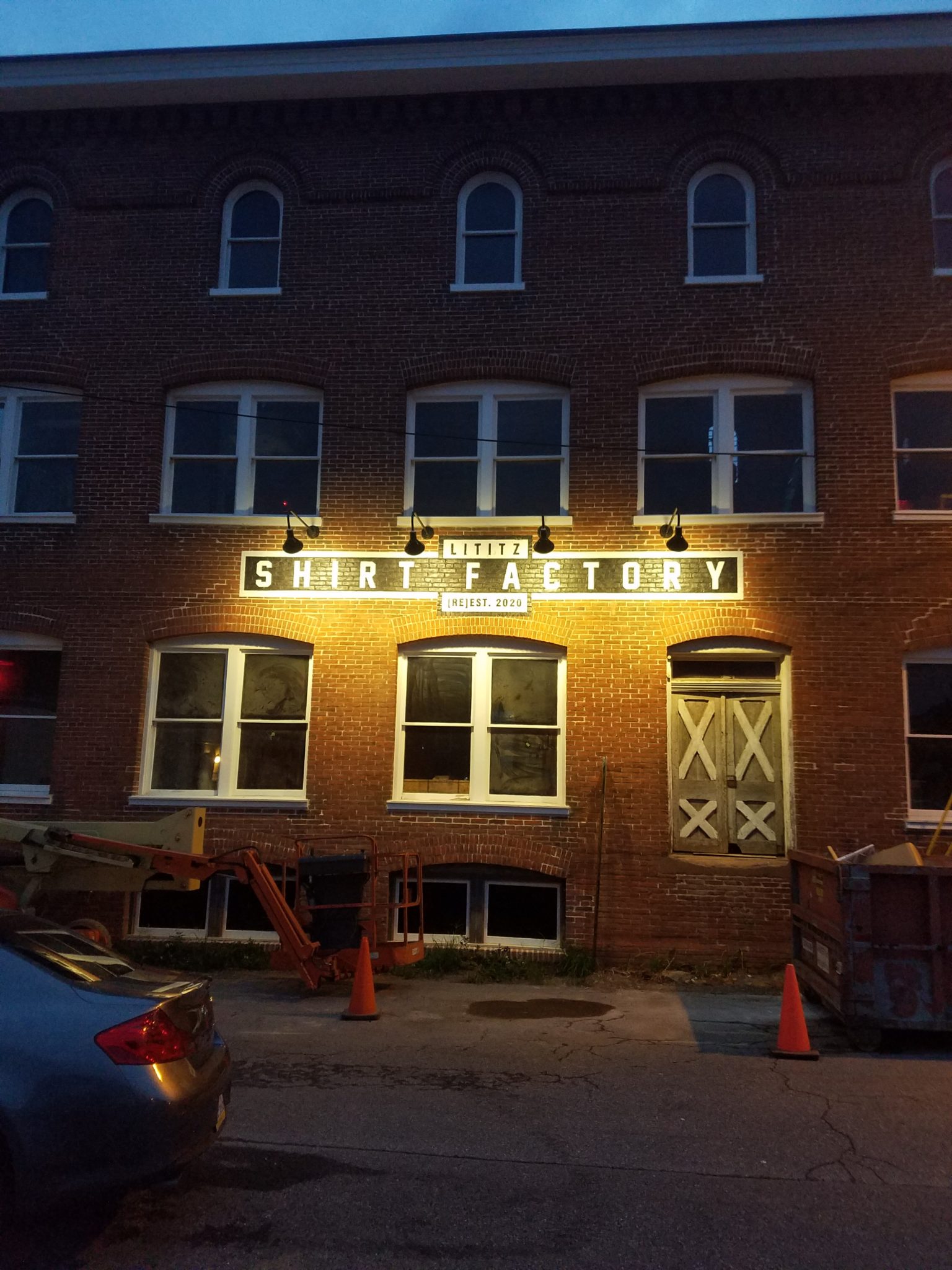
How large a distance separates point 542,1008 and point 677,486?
628cm

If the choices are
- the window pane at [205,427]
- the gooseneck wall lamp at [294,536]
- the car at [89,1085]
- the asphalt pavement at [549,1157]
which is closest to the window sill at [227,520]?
the gooseneck wall lamp at [294,536]

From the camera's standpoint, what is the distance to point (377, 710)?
11969 millimetres

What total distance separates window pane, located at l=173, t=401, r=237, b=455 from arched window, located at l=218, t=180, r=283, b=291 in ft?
5.26

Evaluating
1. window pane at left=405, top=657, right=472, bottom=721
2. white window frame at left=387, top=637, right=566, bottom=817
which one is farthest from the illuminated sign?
window pane at left=405, top=657, right=472, bottom=721

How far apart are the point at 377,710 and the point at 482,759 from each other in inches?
54.5

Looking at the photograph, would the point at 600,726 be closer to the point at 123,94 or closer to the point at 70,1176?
the point at 70,1176

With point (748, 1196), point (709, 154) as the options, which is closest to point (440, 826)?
point (748, 1196)

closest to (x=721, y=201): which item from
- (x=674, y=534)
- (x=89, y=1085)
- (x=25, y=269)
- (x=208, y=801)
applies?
(x=674, y=534)

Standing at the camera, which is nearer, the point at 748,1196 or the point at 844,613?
the point at 748,1196

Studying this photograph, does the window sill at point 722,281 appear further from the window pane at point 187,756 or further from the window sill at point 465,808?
the window pane at point 187,756

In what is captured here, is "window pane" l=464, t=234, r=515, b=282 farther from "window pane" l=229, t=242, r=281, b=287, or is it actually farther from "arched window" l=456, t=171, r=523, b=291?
"window pane" l=229, t=242, r=281, b=287

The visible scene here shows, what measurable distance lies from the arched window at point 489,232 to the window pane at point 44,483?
563 cm

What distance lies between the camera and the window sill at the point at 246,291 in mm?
12930

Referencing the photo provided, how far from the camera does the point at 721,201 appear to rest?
12.8m
